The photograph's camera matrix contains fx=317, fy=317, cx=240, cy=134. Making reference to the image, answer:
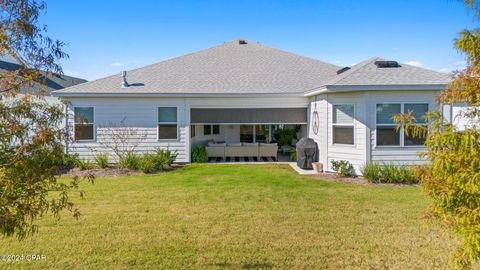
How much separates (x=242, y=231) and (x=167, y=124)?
9660mm

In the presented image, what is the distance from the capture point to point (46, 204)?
313 centimetres

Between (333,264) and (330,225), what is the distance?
1.76 m

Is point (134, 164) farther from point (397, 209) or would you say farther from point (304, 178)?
point (397, 209)

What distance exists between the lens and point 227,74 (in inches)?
673

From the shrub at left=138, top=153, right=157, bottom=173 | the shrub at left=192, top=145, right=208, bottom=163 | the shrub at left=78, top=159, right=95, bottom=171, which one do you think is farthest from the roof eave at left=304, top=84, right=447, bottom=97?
the shrub at left=78, top=159, right=95, bottom=171

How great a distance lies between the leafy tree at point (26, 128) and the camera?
119 inches

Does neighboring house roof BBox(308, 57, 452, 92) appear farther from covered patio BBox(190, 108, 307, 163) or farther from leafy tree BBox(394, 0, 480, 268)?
leafy tree BBox(394, 0, 480, 268)

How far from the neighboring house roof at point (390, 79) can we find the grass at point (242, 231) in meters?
3.57

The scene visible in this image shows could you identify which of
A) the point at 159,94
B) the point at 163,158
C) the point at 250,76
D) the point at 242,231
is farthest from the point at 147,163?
the point at 242,231

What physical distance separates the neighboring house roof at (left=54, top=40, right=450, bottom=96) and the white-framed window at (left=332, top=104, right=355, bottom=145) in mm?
1027

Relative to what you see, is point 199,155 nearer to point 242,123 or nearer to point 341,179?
point 242,123

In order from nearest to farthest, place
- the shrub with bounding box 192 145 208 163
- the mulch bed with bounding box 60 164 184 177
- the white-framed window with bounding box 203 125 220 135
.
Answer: the mulch bed with bounding box 60 164 184 177 < the shrub with bounding box 192 145 208 163 < the white-framed window with bounding box 203 125 220 135

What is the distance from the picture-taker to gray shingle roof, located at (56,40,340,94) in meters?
14.9

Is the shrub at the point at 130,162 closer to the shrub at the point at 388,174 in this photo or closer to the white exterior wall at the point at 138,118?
the white exterior wall at the point at 138,118
